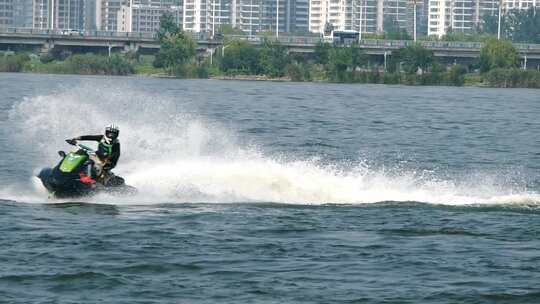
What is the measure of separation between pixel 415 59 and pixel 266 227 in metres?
126

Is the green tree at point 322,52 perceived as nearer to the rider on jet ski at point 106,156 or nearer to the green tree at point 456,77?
the green tree at point 456,77

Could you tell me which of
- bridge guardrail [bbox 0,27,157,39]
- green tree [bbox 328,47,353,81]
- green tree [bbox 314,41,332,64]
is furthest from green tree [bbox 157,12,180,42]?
green tree [bbox 328,47,353,81]

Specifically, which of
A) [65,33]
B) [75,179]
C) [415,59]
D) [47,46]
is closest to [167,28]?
[65,33]

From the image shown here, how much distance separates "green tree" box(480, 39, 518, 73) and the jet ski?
127m

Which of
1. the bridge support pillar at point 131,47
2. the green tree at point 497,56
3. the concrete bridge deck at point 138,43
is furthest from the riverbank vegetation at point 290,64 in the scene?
the concrete bridge deck at point 138,43

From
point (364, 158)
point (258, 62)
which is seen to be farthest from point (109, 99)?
point (258, 62)

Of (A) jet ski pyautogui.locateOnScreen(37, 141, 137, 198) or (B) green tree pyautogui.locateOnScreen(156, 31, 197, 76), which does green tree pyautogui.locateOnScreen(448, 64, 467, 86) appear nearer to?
(B) green tree pyautogui.locateOnScreen(156, 31, 197, 76)

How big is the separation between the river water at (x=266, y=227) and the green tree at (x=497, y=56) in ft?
341

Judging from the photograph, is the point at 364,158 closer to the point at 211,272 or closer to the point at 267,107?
the point at 211,272

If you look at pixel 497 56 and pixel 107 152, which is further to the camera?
pixel 497 56

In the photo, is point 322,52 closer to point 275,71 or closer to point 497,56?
point 275,71

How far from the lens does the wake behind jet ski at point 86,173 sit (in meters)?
28.1

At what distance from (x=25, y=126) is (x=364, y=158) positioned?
1687 cm

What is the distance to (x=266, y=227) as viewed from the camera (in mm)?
25719
